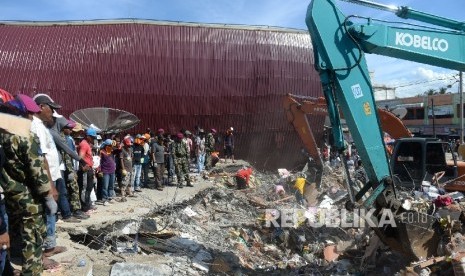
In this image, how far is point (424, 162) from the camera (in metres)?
9.17

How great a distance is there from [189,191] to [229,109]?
857 cm

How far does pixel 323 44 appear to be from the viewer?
5359 millimetres

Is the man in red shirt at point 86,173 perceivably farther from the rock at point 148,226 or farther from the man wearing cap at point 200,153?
the man wearing cap at point 200,153

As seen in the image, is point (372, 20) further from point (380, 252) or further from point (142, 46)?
point (142, 46)

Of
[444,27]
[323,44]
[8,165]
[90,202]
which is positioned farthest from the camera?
[90,202]

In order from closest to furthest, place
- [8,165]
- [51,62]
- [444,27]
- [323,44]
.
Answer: [8,165]
[323,44]
[444,27]
[51,62]

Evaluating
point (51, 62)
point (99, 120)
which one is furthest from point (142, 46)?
point (99, 120)

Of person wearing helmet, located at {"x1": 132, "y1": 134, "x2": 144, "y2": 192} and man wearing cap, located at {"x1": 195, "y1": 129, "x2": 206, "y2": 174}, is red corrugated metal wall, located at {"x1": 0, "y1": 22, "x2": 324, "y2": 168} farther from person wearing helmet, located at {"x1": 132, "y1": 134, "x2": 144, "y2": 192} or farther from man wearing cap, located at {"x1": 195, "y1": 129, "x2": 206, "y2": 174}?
person wearing helmet, located at {"x1": 132, "y1": 134, "x2": 144, "y2": 192}

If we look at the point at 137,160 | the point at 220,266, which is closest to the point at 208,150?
the point at 137,160

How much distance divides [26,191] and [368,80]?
4.08 metres

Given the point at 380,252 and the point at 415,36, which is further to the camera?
the point at 380,252

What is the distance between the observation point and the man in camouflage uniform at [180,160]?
12383 mm

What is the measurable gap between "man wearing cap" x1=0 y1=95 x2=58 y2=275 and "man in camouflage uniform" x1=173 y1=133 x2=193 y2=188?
8.47m

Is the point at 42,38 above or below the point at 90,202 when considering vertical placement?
above
